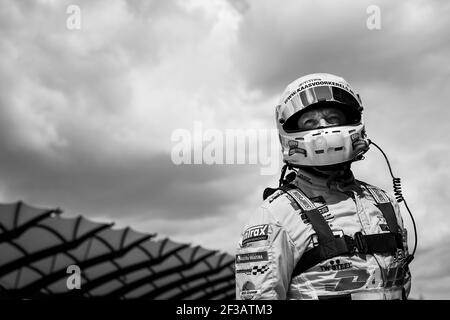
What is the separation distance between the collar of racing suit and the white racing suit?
15 centimetres

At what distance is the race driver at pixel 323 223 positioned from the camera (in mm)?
3348

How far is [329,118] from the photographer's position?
402cm

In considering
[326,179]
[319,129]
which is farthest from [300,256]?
[319,129]

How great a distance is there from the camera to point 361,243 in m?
3.45

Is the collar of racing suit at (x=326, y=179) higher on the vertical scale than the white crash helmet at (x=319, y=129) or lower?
lower

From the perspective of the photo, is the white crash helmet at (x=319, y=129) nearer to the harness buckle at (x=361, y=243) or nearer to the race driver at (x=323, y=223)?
the race driver at (x=323, y=223)

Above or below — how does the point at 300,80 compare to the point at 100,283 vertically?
below

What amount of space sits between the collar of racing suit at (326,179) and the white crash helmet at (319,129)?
0.07 m

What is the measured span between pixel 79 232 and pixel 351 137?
957 inches

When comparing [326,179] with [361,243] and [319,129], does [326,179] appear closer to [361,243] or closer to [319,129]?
[319,129]

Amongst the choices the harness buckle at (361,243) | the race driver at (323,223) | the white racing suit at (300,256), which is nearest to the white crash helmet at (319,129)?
the race driver at (323,223)

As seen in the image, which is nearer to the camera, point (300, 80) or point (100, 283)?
point (300, 80)
